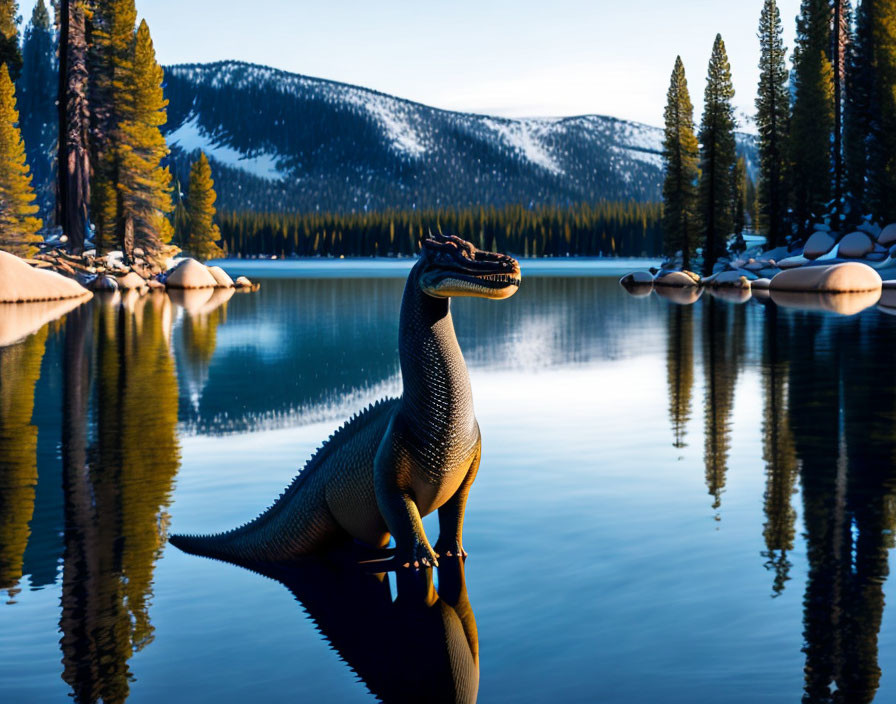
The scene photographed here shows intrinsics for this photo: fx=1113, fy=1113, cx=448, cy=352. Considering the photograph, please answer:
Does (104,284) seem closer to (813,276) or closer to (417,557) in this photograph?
(813,276)

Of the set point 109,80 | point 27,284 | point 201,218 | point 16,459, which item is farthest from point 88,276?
point 16,459

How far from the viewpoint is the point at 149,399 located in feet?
52.5

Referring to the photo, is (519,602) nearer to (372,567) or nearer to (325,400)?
(372,567)

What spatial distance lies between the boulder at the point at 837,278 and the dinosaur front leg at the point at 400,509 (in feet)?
148

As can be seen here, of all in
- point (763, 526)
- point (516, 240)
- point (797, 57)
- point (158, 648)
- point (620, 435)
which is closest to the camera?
point (158, 648)

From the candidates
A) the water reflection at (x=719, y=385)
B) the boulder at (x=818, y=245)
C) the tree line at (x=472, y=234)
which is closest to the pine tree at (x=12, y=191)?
the water reflection at (x=719, y=385)

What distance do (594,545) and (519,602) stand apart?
141 centimetres

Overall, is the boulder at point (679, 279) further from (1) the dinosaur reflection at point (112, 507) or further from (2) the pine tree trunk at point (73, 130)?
(1) the dinosaur reflection at point (112, 507)

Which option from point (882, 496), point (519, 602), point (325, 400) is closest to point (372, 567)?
point (519, 602)

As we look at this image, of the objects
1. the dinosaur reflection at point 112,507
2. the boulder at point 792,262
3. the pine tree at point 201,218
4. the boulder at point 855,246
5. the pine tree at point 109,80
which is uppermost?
the pine tree at point 109,80

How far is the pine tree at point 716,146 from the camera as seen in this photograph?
241ft

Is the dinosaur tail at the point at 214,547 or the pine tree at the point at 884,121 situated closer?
the dinosaur tail at the point at 214,547

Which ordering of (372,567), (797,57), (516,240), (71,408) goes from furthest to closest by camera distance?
(516,240) → (797,57) → (71,408) → (372,567)

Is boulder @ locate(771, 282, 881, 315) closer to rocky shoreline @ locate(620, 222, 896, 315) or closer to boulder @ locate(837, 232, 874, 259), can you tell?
rocky shoreline @ locate(620, 222, 896, 315)
